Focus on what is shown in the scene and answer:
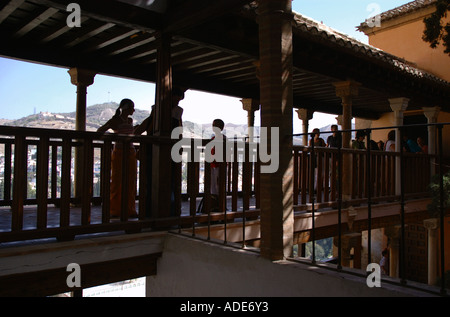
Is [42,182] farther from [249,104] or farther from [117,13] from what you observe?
[249,104]

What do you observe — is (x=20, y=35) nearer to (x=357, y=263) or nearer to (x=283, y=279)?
(x=283, y=279)

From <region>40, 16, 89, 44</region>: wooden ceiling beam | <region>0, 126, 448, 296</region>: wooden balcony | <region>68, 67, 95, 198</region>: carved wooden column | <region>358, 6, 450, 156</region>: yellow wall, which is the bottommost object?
<region>0, 126, 448, 296</region>: wooden balcony

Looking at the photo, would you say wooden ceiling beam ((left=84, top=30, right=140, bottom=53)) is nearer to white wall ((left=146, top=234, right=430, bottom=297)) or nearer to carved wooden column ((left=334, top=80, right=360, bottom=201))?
white wall ((left=146, top=234, right=430, bottom=297))

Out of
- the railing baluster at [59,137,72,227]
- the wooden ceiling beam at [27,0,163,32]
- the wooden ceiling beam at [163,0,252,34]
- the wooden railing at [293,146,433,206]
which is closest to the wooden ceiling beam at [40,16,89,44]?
the wooden ceiling beam at [27,0,163,32]

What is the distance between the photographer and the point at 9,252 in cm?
339

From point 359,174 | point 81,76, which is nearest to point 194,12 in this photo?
point 81,76

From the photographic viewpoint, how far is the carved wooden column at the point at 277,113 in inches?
135

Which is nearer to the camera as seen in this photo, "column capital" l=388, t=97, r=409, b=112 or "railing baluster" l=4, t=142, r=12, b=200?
"railing baluster" l=4, t=142, r=12, b=200

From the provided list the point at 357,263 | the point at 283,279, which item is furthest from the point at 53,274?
the point at 357,263

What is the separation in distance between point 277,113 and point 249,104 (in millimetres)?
6769

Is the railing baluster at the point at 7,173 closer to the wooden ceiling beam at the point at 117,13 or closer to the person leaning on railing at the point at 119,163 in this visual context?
the person leaning on railing at the point at 119,163

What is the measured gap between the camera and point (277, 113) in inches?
136

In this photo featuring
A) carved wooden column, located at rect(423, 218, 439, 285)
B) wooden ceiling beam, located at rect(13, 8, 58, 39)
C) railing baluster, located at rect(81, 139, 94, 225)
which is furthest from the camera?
carved wooden column, located at rect(423, 218, 439, 285)

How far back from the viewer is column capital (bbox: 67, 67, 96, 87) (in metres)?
6.81
